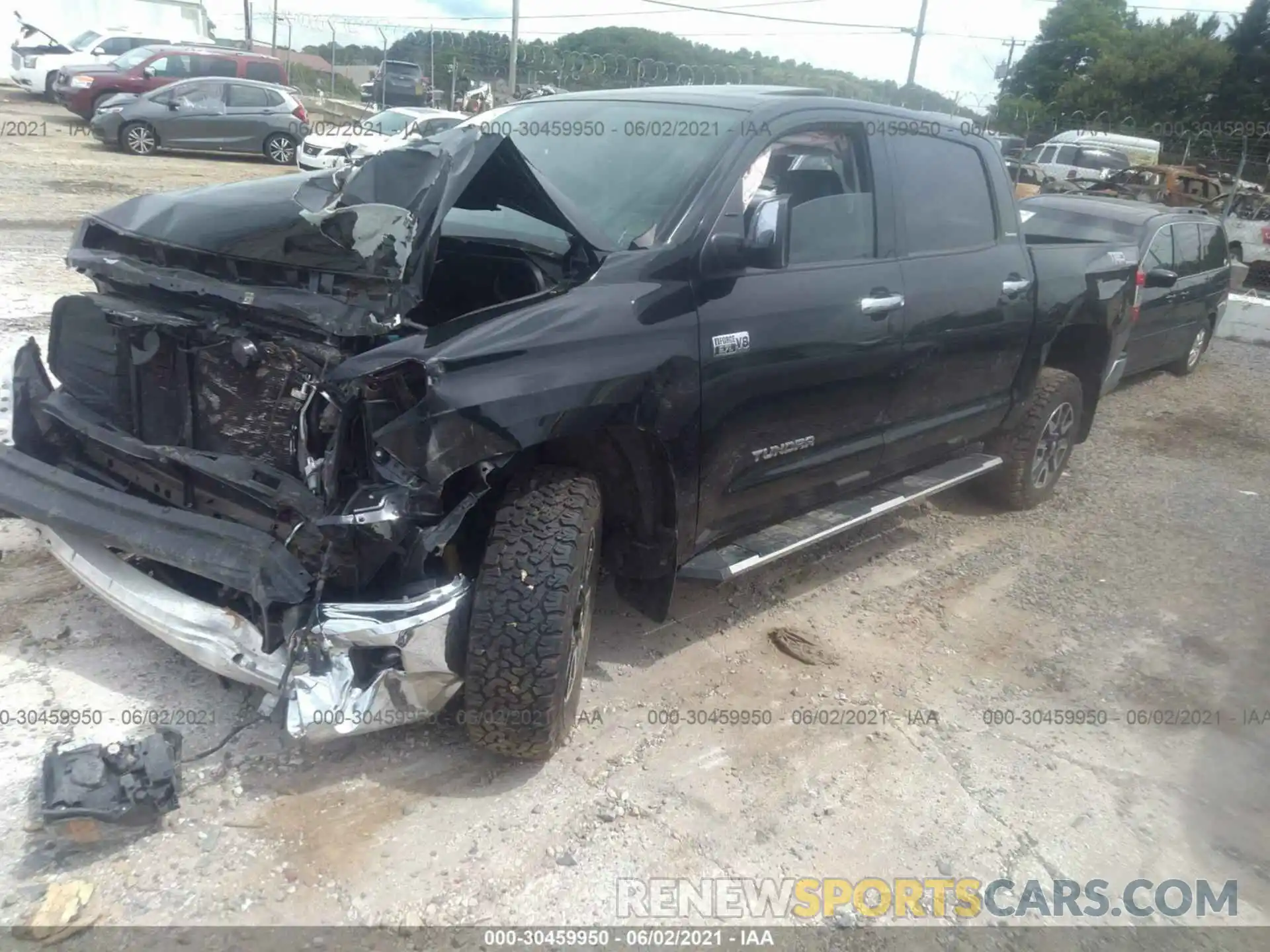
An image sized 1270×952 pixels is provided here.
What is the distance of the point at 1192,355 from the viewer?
9.67 metres

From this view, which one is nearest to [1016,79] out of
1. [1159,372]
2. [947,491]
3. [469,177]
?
[1159,372]

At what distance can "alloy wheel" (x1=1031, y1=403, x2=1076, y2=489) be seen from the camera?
18.1 ft

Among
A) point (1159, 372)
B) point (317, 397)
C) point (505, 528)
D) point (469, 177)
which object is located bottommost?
point (1159, 372)

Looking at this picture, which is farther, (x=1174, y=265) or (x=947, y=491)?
(x=1174, y=265)

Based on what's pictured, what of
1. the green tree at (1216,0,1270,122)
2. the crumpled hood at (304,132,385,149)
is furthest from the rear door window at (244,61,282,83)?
the green tree at (1216,0,1270,122)

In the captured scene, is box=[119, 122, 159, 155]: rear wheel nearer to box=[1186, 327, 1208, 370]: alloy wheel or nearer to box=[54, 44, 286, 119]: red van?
box=[54, 44, 286, 119]: red van

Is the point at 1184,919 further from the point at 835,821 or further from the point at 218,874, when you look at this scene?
the point at 218,874

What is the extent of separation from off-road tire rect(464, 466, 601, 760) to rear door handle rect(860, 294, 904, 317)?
143cm

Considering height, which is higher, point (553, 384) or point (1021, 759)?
point (553, 384)

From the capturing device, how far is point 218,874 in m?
2.58

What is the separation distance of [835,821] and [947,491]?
132 inches

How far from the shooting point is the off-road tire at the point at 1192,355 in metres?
9.48

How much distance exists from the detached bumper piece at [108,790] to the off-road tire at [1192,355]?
938 centimetres

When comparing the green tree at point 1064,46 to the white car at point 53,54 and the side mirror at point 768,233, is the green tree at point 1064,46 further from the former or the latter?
the side mirror at point 768,233
